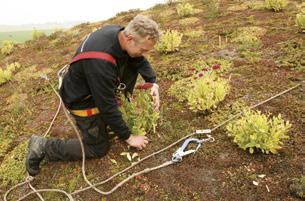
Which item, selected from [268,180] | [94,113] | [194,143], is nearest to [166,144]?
[194,143]

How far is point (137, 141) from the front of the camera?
4.46 m

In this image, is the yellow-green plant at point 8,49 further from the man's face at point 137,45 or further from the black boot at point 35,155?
the man's face at point 137,45

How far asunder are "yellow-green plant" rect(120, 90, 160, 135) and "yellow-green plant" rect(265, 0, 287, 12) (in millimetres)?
6006

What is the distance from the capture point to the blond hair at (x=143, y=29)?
3.65 metres

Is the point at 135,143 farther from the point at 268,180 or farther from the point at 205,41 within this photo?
the point at 205,41

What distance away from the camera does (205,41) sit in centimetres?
818

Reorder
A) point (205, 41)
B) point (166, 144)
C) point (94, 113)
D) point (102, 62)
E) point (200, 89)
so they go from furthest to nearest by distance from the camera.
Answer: point (205, 41), point (200, 89), point (166, 144), point (94, 113), point (102, 62)

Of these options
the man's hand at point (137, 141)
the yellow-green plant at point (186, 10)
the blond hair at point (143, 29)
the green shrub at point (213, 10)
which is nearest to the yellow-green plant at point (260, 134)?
the man's hand at point (137, 141)

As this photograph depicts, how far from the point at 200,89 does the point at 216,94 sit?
0.26 meters

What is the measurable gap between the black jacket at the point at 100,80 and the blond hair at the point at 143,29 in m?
0.28

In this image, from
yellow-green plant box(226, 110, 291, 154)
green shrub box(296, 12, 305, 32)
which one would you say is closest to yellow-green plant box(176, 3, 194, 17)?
green shrub box(296, 12, 305, 32)

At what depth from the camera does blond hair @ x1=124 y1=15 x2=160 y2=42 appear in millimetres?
3646

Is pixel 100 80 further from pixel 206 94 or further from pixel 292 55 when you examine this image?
pixel 292 55

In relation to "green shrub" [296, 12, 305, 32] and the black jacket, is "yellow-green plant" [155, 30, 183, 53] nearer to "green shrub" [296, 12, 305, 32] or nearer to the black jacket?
"green shrub" [296, 12, 305, 32]
